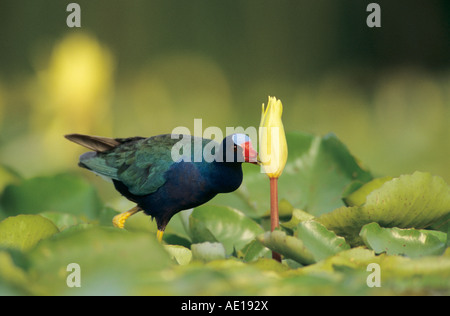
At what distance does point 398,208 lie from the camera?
2.33 ft

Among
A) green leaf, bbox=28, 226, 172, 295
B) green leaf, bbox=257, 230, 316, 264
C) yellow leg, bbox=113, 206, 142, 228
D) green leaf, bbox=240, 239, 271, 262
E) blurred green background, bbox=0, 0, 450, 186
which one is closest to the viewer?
green leaf, bbox=28, 226, 172, 295

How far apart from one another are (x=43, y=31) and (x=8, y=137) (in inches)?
A: 17.3

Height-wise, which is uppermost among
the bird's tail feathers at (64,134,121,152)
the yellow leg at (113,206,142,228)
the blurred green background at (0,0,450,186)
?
the blurred green background at (0,0,450,186)

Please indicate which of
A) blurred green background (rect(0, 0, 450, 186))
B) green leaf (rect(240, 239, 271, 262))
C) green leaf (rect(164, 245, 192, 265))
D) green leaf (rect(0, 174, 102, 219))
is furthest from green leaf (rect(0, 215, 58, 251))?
blurred green background (rect(0, 0, 450, 186))

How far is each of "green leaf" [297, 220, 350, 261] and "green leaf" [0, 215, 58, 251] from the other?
311mm

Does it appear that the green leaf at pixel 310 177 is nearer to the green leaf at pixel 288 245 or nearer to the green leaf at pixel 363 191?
the green leaf at pixel 363 191

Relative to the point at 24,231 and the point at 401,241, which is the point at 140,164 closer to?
the point at 24,231

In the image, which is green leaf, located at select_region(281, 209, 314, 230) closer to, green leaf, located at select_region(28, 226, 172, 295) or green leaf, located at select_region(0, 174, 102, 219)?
green leaf, located at select_region(28, 226, 172, 295)

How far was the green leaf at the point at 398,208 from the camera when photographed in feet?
2.29

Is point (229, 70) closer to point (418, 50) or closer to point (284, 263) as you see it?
point (418, 50)

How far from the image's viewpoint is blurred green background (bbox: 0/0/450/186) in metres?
1.86

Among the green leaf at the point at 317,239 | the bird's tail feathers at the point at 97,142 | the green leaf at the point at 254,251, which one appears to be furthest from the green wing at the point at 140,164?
the green leaf at the point at 317,239

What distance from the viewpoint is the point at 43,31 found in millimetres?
2117
